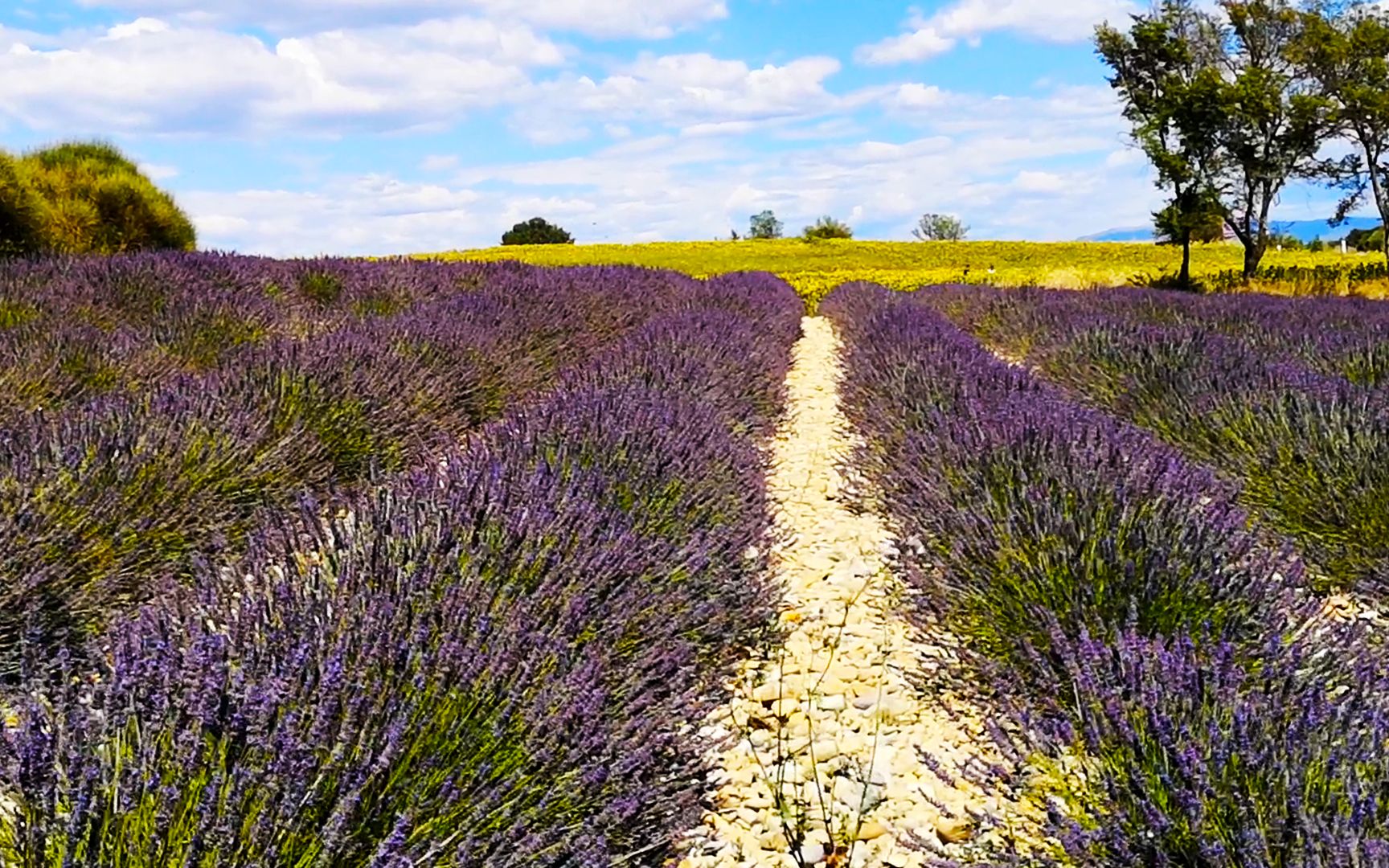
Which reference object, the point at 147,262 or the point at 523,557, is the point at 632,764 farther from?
the point at 147,262

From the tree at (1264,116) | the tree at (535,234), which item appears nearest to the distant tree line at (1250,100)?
the tree at (1264,116)

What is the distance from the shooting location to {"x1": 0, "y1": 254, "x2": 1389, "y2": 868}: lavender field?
4.68ft

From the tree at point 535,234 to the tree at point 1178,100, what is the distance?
94.3 feet

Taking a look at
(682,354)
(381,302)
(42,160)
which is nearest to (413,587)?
(682,354)

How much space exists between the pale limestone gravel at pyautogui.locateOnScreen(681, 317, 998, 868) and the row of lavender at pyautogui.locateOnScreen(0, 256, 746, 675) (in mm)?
1395

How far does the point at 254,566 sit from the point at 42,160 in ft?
47.2

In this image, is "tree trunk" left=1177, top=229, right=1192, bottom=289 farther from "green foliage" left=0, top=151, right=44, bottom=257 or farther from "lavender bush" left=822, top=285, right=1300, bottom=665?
"green foliage" left=0, top=151, right=44, bottom=257

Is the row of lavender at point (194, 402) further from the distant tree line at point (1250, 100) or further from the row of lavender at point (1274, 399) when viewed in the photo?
the distant tree line at point (1250, 100)

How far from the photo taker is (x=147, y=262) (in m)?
8.23

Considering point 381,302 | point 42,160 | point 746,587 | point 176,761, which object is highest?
point 42,160

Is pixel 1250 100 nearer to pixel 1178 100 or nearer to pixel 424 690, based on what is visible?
pixel 1178 100

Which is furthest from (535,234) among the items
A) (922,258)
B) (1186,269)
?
(1186,269)

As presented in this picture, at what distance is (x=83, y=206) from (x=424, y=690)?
41.5 feet

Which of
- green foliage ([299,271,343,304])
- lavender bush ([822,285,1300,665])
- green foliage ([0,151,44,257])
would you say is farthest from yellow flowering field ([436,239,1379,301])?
lavender bush ([822,285,1300,665])
